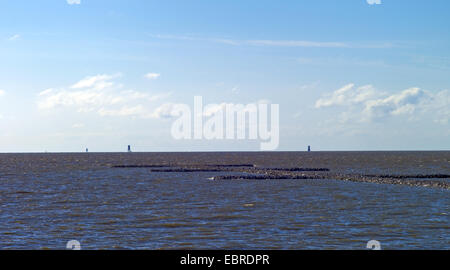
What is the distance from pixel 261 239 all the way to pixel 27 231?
520 inches

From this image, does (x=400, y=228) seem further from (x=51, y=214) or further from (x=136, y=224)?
(x=51, y=214)

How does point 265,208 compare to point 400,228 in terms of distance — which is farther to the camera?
point 265,208

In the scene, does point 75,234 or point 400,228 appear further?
point 400,228

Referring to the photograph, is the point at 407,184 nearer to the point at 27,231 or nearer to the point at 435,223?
the point at 435,223
